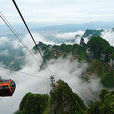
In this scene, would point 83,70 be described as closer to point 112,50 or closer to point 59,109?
point 112,50

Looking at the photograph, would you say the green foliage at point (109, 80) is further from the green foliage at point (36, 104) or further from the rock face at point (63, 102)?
the rock face at point (63, 102)

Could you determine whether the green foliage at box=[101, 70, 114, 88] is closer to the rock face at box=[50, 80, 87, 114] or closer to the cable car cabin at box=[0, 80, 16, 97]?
the rock face at box=[50, 80, 87, 114]

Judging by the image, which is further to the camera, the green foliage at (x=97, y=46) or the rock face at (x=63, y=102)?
the green foliage at (x=97, y=46)

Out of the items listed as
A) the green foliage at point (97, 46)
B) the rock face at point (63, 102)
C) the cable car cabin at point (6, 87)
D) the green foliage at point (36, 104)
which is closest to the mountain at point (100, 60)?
the green foliage at point (97, 46)

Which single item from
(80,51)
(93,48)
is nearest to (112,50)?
(93,48)

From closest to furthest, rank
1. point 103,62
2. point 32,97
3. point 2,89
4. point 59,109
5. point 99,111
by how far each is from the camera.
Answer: point 2,89 < point 99,111 < point 59,109 < point 32,97 < point 103,62

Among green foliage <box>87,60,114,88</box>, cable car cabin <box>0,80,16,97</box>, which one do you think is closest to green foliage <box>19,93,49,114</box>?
green foliage <box>87,60,114,88</box>

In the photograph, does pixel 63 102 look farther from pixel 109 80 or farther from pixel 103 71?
pixel 103 71

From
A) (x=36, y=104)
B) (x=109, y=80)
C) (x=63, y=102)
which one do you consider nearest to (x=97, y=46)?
(x=109, y=80)
